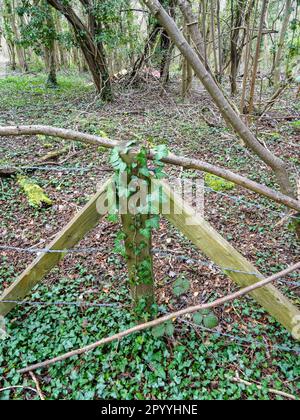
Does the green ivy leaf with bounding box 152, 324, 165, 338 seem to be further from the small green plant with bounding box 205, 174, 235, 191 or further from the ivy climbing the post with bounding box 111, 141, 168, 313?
the small green plant with bounding box 205, 174, 235, 191

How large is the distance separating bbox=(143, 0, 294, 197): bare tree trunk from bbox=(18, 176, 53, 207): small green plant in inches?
102

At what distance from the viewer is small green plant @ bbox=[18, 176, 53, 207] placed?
3.70m

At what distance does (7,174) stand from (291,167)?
420 centimetres

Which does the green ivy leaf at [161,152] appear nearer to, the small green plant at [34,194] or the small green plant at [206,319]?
the small green plant at [206,319]

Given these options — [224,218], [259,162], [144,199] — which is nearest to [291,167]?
[259,162]

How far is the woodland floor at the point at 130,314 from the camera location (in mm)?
2002

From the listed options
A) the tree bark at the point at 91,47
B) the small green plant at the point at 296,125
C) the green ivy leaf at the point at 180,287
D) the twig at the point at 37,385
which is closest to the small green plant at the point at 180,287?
the green ivy leaf at the point at 180,287

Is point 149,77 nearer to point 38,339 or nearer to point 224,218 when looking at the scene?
point 224,218

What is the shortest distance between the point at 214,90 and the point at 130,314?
177 cm

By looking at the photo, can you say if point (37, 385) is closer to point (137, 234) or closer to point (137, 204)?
point (137, 234)

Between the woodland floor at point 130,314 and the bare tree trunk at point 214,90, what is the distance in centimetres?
48

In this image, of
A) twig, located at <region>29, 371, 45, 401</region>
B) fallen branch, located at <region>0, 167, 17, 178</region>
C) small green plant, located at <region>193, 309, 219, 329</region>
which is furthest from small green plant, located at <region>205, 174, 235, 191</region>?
twig, located at <region>29, 371, 45, 401</region>

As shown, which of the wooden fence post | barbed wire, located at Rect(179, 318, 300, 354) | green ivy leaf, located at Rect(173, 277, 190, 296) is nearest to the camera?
the wooden fence post

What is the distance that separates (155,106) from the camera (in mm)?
7617
